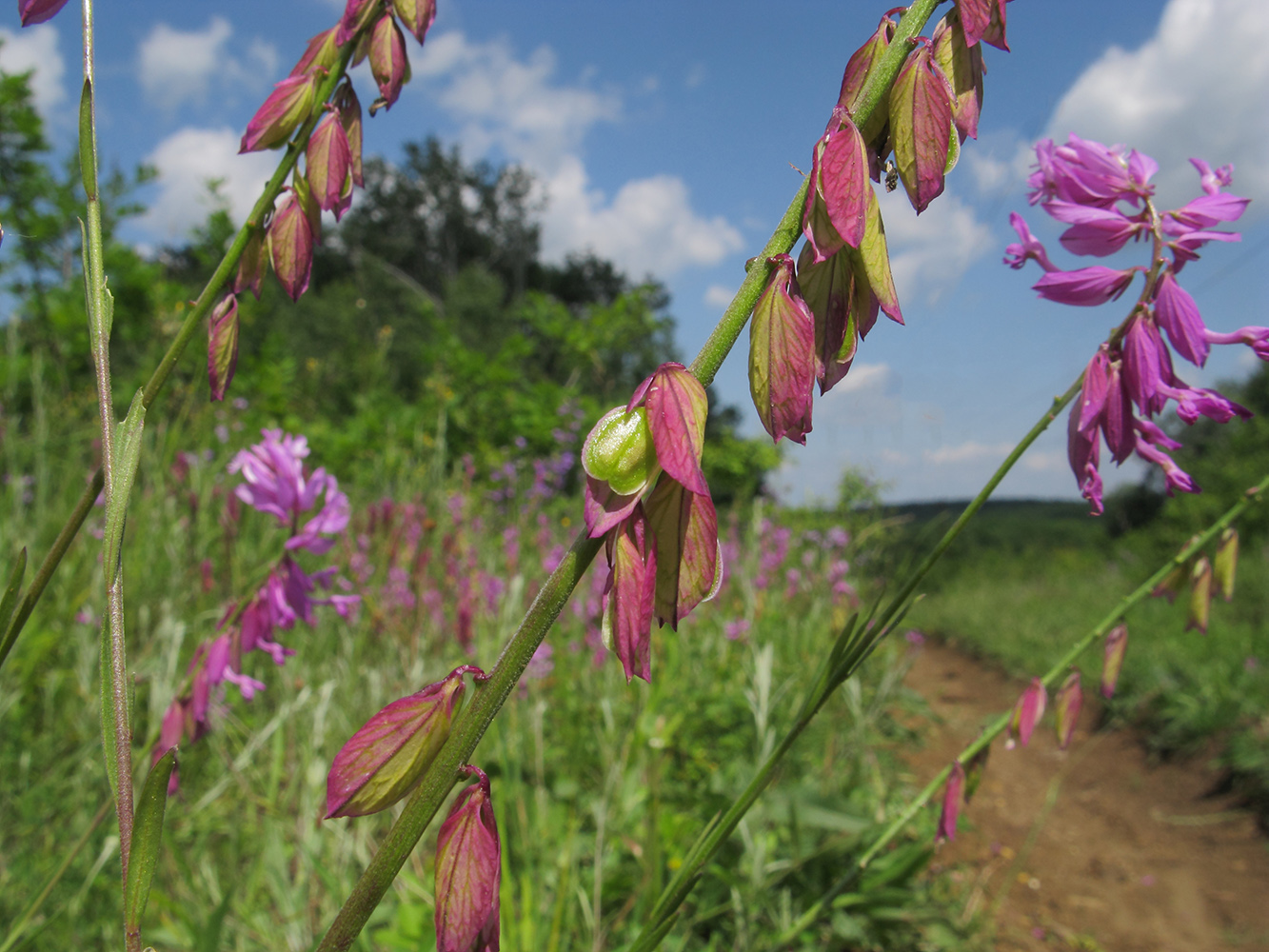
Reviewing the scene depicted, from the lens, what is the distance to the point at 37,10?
0.58 metres

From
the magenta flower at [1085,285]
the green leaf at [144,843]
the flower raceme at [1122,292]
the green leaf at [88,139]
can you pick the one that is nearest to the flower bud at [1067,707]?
the flower raceme at [1122,292]

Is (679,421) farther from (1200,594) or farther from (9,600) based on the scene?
(1200,594)

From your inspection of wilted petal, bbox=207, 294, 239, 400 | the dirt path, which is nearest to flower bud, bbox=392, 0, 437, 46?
wilted petal, bbox=207, 294, 239, 400

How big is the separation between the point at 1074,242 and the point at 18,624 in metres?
0.94

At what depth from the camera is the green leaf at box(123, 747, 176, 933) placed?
15.6 inches

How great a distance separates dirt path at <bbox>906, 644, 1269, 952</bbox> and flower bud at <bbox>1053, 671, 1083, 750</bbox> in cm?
119

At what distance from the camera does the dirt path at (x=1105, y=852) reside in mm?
2846

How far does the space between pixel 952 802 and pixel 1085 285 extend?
65 centimetres

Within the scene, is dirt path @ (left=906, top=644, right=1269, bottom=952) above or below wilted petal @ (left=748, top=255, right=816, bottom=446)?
above

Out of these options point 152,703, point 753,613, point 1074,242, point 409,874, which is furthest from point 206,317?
point 753,613

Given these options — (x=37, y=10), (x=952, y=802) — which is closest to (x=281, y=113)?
(x=37, y=10)

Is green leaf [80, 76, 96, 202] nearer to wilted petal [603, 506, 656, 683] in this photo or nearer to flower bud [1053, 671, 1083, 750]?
wilted petal [603, 506, 656, 683]

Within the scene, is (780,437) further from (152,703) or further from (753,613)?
(753,613)

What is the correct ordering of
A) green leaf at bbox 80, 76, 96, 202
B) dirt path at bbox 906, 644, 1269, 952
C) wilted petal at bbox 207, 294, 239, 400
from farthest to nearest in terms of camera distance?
dirt path at bbox 906, 644, 1269, 952, wilted petal at bbox 207, 294, 239, 400, green leaf at bbox 80, 76, 96, 202
